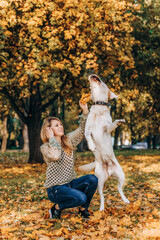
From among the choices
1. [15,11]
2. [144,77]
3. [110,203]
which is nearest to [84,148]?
[144,77]

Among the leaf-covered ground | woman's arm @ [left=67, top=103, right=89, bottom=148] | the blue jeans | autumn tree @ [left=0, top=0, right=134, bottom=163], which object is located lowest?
the leaf-covered ground

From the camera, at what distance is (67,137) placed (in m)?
4.73

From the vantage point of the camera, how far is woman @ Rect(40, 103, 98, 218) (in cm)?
426

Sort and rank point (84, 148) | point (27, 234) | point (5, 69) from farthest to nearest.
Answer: point (84, 148)
point (5, 69)
point (27, 234)

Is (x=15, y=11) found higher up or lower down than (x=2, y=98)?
higher up

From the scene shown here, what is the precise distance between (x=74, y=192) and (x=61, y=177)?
1.07 ft

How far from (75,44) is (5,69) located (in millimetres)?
3402

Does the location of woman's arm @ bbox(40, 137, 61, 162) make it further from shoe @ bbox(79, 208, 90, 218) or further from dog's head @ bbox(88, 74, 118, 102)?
dog's head @ bbox(88, 74, 118, 102)

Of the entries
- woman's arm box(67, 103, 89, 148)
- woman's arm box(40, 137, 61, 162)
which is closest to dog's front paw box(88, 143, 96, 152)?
woman's arm box(67, 103, 89, 148)

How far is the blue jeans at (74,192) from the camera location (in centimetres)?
426

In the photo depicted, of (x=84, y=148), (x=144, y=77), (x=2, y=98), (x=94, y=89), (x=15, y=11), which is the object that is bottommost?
(x=84, y=148)

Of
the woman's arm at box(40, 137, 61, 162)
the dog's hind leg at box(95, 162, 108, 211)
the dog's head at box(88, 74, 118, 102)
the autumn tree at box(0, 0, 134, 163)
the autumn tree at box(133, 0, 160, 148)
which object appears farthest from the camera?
the autumn tree at box(133, 0, 160, 148)

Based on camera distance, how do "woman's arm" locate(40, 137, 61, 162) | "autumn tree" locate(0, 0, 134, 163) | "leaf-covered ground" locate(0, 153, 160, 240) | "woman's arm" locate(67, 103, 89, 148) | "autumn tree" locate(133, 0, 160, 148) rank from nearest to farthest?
"leaf-covered ground" locate(0, 153, 160, 240)
"woman's arm" locate(40, 137, 61, 162)
"woman's arm" locate(67, 103, 89, 148)
"autumn tree" locate(0, 0, 134, 163)
"autumn tree" locate(133, 0, 160, 148)

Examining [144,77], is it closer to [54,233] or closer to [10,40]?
[10,40]
